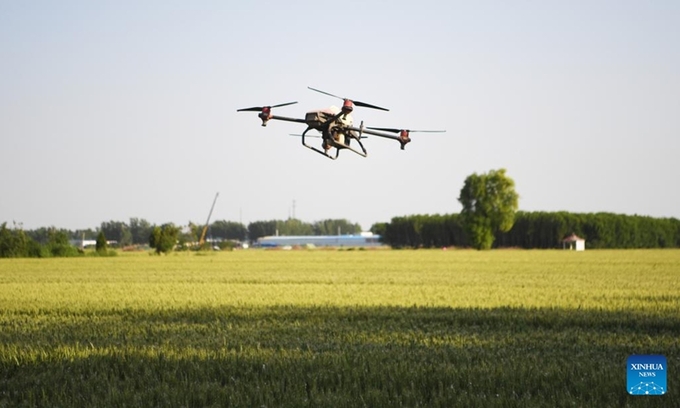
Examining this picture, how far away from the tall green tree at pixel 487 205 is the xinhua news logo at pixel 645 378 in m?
138

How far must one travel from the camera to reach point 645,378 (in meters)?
12.4

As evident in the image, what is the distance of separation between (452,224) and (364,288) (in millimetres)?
146690

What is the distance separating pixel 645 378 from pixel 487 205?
141 meters

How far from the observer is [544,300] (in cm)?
3344

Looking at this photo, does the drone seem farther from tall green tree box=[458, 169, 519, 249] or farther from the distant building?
the distant building

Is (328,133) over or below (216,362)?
over

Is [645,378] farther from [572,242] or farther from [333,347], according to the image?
[572,242]

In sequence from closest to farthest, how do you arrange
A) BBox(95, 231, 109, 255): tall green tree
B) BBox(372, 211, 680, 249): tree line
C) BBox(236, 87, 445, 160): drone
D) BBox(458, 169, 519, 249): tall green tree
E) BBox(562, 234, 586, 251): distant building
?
1. BBox(236, 87, 445, 160): drone
2. BBox(95, 231, 109, 255): tall green tree
3. BBox(458, 169, 519, 249): tall green tree
4. BBox(562, 234, 586, 251): distant building
5. BBox(372, 211, 680, 249): tree line

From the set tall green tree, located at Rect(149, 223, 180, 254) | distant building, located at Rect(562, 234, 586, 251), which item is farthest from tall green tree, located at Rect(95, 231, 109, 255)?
distant building, located at Rect(562, 234, 586, 251)

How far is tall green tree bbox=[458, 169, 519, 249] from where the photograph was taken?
15062 cm

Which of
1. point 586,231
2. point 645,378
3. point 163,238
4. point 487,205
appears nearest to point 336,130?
point 645,378

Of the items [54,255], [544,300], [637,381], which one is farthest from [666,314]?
[54,255]

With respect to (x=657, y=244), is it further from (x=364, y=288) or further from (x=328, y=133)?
(x=328, y=133)

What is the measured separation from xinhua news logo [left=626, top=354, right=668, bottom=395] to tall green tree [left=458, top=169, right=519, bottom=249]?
138 metres
